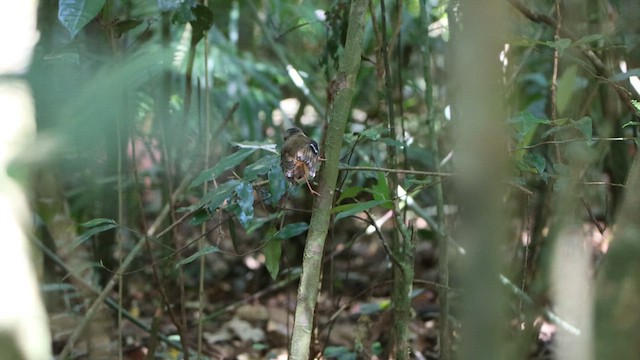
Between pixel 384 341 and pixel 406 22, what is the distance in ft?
4.30

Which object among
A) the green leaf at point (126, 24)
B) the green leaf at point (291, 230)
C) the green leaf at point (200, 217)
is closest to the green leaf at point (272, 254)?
the green leaf at point (291, 230)

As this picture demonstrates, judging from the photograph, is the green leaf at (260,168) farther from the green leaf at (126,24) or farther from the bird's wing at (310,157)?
the green leaf at (126,24)

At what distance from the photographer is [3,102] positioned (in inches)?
48.5

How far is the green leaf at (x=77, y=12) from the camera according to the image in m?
1.52

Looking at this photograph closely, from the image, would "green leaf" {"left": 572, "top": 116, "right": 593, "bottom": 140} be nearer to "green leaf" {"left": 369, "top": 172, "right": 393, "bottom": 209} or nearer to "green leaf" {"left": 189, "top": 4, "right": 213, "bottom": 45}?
"green leaf" {"left": 369, "top": 172, "right": 393, "bottom": 209}

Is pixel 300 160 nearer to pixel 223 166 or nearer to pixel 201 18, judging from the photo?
pixel 223 166

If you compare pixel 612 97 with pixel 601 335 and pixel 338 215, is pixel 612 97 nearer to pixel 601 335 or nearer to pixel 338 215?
pixel 338 215

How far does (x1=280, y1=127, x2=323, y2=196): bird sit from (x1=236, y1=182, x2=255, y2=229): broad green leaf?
84 millimetres

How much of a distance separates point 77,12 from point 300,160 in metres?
0.61

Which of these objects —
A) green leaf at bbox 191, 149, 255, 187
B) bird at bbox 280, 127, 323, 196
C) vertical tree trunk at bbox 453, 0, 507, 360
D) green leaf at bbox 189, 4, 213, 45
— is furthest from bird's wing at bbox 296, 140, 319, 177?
green leaf at bbox 189, 4, 213, 45

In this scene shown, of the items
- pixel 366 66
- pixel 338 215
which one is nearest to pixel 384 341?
pixel 338 215

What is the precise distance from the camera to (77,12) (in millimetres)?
1538

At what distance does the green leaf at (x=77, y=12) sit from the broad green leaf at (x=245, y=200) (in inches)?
19.5

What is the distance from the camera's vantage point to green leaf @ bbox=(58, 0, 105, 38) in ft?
5.00
